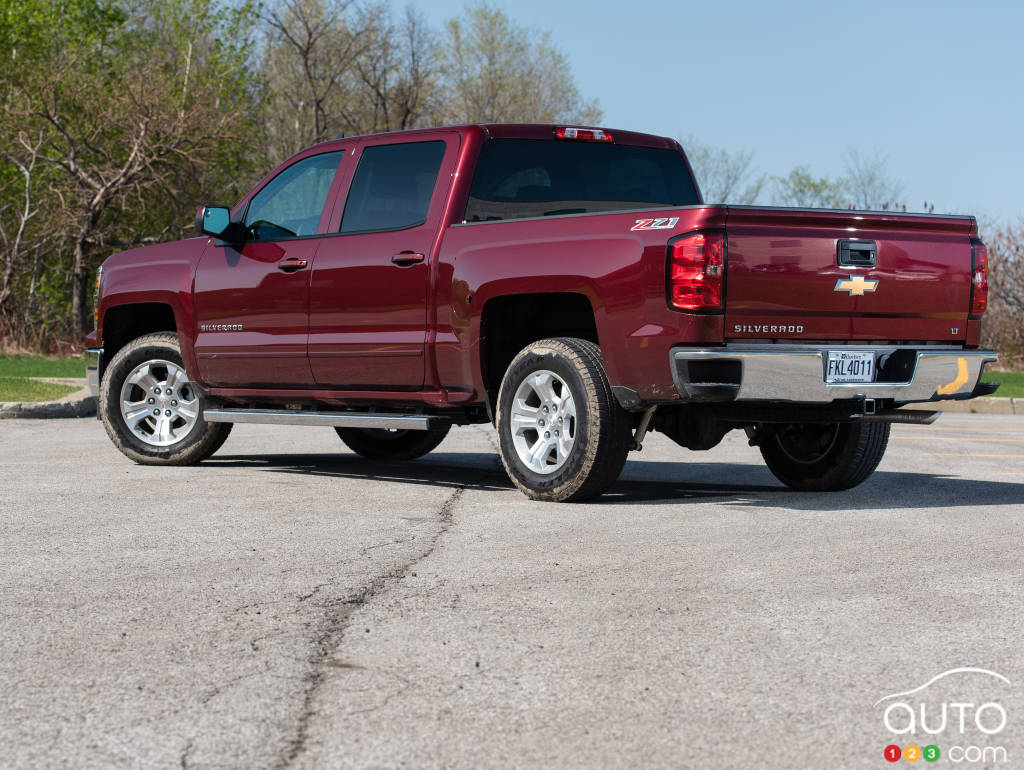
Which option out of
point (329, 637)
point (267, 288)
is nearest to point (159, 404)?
point (267, 288)

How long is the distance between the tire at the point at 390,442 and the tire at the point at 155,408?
3.79 ft

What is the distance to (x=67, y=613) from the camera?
4824 mm

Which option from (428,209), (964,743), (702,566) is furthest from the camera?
(428,209)

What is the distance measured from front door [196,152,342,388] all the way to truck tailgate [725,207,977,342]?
10.2 ft

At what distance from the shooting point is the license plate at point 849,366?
23.4 feet

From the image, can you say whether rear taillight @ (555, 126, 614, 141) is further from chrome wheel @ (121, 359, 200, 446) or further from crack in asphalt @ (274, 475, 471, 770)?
chrome wheel @ (121, 359, 200, 446)

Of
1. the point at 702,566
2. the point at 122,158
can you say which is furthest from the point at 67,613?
the point at 122,158

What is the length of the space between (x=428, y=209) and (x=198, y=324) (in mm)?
2178

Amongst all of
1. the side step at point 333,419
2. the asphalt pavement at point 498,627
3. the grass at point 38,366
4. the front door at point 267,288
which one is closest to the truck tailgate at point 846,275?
the asphalt pavement at point 498,627

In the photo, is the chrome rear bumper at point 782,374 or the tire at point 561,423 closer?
the chrome rear bumper at point 782,374

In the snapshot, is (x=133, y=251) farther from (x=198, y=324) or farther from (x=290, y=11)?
(x=290, y=11)

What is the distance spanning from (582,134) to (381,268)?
1582mm

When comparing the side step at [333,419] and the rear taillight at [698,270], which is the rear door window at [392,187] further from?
the rear taillight at [698,270]

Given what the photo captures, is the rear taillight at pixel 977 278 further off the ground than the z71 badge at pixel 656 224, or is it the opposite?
the z71 badge at pixel 656 224
